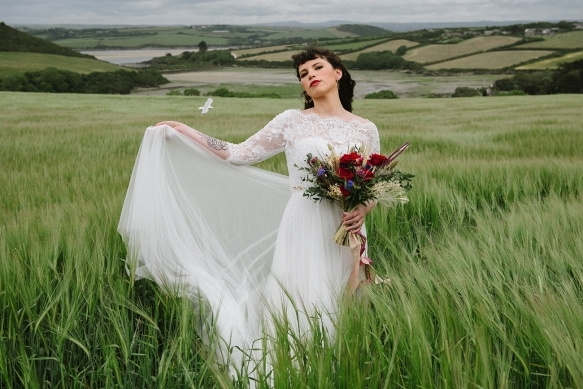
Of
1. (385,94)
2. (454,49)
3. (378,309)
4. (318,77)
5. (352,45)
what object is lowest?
(385,94)

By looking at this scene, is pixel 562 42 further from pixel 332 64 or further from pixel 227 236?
pixel 227 236

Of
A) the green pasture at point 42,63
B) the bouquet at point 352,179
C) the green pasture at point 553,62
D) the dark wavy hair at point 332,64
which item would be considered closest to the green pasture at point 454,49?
the green pasture at point 553,62

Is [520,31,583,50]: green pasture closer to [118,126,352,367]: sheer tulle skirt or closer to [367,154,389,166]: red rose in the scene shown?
[118,126,352,367]: sheer tulle skirt

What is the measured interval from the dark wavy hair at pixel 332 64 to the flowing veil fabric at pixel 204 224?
61 centimetres

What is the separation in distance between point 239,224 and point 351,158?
1.17 metres

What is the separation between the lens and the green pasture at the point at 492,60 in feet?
137

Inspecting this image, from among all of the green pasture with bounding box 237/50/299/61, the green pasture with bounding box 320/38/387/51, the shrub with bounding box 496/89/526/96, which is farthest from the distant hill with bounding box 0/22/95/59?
the shrub with bounding box 496/89/526/96

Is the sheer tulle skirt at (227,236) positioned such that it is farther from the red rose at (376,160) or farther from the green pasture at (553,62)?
the green pasture at (553,62)

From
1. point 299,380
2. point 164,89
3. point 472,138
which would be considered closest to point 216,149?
point 299,380

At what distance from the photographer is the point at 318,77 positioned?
9.19 feet

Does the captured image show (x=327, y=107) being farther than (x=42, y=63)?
No

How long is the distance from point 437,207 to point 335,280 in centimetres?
137

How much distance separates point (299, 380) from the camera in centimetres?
143

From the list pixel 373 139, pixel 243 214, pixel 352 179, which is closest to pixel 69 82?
pixel 243 214
